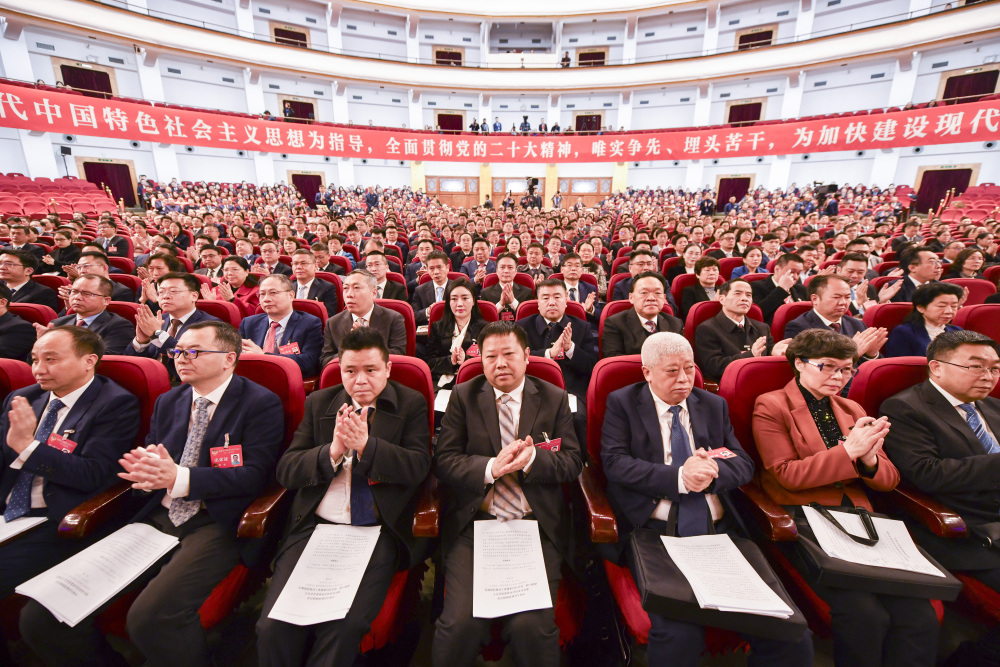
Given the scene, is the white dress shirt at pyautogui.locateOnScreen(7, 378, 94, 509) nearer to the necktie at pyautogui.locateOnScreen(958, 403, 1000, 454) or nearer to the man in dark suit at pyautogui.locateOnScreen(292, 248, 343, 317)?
the man in dark suit at pyautogui.locateOnScreen(292, 248, 343, 317)

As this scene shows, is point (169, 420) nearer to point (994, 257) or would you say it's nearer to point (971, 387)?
point (971, 387)

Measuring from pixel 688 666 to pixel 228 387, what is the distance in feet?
6.21

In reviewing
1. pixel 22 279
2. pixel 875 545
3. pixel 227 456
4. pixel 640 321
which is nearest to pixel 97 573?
pixel 227 456

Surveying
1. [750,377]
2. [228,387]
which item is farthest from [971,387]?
[228,387]

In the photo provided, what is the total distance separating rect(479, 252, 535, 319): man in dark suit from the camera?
356cm

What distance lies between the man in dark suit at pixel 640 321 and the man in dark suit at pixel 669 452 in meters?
1.01

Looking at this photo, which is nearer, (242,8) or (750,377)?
(750,377)

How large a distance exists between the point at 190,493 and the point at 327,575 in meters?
0.59

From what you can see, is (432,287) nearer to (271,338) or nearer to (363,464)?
(271,338)

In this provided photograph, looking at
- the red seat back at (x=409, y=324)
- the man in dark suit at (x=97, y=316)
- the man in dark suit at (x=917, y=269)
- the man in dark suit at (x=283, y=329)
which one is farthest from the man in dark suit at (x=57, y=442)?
the man in dark suit at (x=917, y=269)

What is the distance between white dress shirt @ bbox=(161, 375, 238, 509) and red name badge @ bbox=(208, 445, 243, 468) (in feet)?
0.29

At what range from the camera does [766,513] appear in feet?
4.68

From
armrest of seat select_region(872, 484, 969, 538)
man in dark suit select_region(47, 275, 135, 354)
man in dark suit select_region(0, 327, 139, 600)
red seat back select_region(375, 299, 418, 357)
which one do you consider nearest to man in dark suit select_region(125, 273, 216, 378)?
man in dark suit select_region(47, 275, 135, 354)

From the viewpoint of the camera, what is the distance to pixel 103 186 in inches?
493
